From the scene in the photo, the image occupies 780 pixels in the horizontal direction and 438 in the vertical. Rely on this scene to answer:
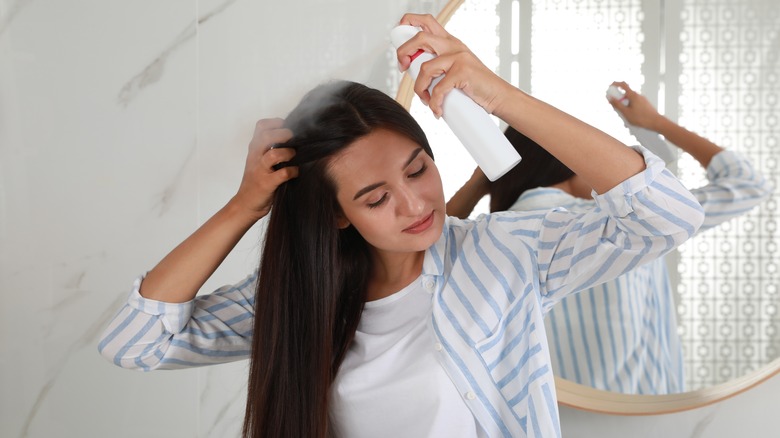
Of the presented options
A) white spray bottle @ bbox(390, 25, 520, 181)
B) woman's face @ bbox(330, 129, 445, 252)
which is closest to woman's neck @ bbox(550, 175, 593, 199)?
woman's face @ bbox(330, 129, 445, 252)

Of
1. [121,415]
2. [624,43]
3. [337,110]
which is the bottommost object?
[121,415]

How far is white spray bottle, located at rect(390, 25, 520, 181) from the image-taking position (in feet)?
2.00

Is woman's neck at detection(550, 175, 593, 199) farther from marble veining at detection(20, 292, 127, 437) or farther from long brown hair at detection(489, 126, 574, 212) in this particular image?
marble veining at detection(20, 292, 127, 437)

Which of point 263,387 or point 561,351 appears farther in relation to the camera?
point 561,351

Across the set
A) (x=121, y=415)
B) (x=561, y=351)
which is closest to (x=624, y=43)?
(x=561, y=351)

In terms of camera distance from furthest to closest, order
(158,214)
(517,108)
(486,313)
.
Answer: (158,214) < (486,313) < (517,108)

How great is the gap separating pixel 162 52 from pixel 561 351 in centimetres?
62

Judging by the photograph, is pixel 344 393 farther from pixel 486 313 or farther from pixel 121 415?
pixel 121 415

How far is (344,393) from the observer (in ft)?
2.63

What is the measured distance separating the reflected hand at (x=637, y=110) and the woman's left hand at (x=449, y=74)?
1.16ft

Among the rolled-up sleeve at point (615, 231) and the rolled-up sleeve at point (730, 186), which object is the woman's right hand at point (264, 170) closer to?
the rolled-up sleeve at point (615, 231)

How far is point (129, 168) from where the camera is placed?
1062mm

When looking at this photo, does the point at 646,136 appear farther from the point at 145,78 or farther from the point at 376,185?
the point at 145,78

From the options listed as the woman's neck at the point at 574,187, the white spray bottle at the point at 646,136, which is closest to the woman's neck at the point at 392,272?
the woman's neck at the point at 574,187
